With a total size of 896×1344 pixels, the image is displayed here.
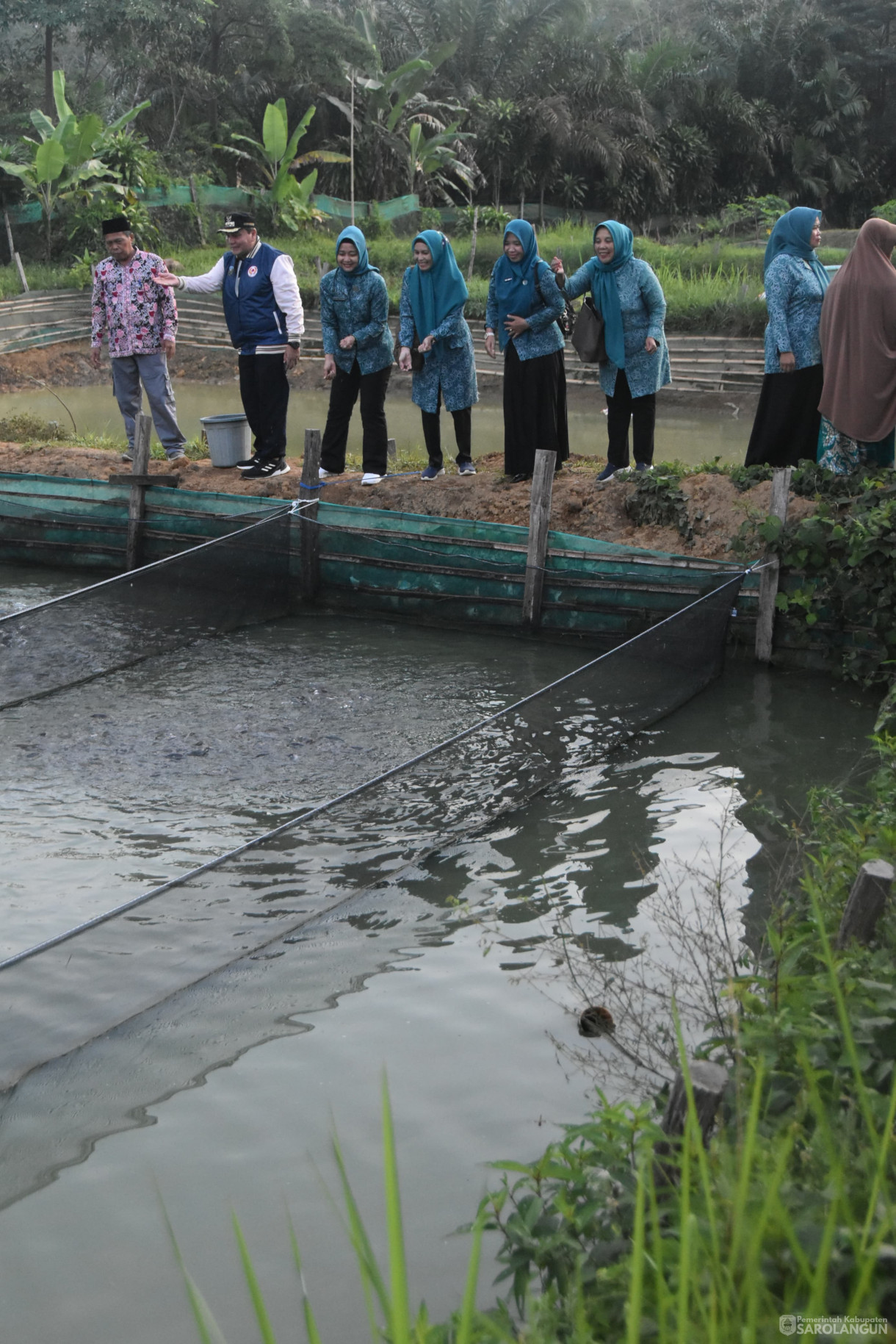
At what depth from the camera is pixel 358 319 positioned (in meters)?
7.26

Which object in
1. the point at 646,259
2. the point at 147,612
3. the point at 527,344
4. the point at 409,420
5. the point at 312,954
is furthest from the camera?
the point at 646,259

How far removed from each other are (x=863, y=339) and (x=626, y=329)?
4.82 ft

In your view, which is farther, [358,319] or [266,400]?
[266,400]

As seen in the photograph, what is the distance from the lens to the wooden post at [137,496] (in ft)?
25.1

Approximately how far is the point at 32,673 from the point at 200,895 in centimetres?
261

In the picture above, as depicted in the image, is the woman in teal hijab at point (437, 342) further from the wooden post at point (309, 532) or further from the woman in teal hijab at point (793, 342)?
the woman in teal hijab at point (793, 342)

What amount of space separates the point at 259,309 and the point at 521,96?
17.4 metres

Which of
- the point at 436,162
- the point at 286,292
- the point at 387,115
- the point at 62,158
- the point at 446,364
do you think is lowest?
the point at 446,364

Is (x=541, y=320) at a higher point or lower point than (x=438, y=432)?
higher

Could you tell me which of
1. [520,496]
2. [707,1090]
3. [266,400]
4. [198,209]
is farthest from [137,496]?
[198,209]

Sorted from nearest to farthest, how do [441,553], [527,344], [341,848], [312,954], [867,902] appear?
[867,902] → [312,954] → [341,848] → [441,553] → [527,344]

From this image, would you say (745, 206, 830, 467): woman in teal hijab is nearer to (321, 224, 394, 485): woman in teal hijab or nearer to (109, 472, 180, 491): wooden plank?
(321, 224, 394, 485): woman in teal hijab

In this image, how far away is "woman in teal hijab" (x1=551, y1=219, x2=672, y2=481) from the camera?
682cm

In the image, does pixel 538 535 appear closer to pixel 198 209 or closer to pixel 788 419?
pixel 788 419
